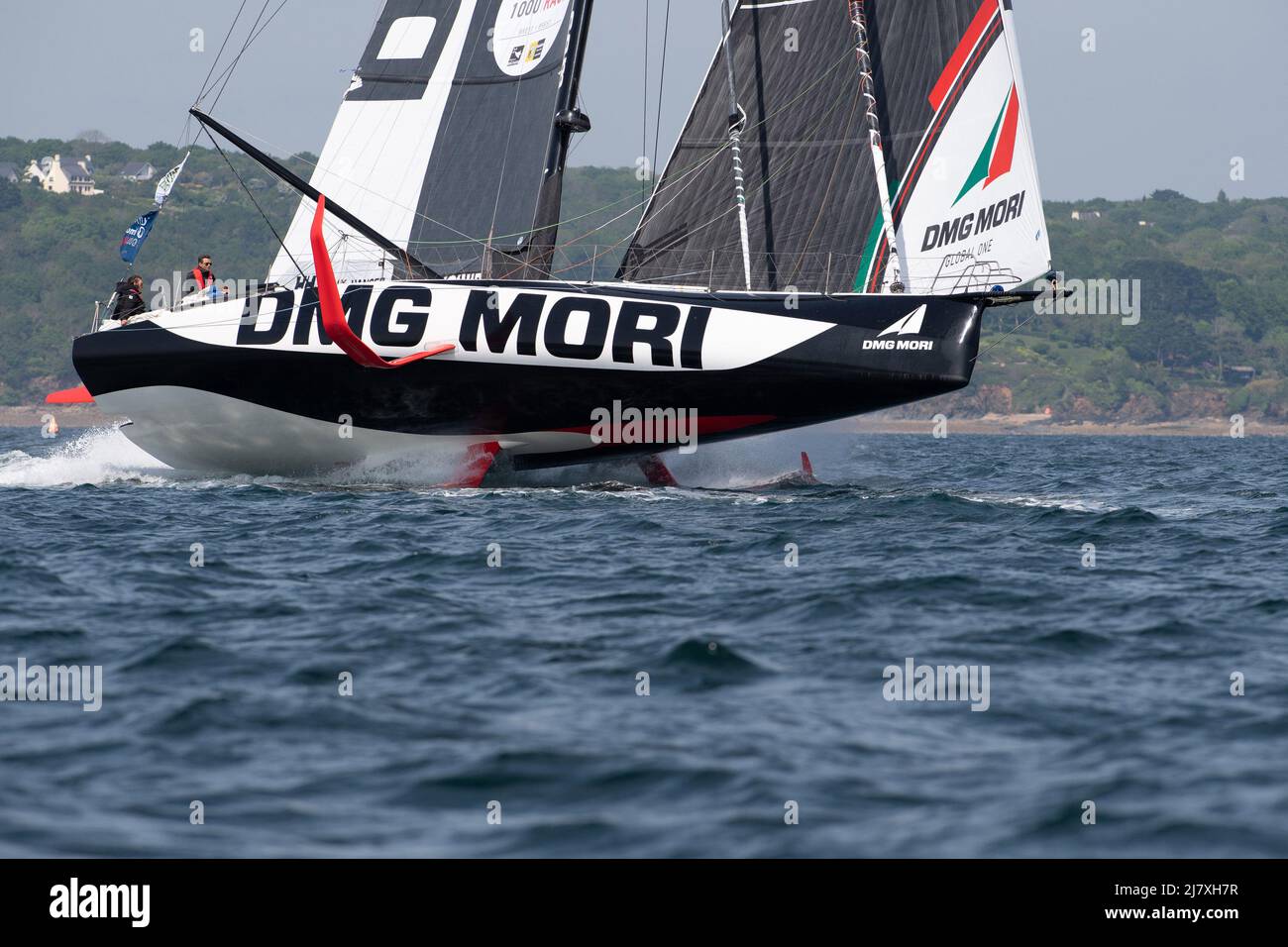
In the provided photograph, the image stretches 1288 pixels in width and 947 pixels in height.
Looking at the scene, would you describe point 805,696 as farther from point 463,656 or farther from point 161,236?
point 161,236

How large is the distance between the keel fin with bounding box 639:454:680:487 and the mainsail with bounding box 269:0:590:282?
301cm

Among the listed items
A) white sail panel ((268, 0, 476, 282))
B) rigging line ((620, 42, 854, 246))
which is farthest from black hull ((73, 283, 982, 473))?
rigging line ((620, 42, 854, 246))

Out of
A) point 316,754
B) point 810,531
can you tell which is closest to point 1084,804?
point 316,754

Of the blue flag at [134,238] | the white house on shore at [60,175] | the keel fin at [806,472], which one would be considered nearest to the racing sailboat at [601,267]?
the blue flag at [134,238]

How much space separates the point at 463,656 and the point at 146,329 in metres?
10.6

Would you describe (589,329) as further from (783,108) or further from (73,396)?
(73,396)

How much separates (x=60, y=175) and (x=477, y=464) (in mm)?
165304

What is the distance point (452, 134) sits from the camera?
58.6 feet

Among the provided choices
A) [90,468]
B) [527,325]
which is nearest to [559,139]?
[527,325]

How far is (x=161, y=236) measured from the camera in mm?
134875

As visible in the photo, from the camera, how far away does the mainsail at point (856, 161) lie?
640 inches

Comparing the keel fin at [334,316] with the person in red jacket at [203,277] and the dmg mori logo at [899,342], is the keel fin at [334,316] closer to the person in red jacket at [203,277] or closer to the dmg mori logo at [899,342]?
the person in red jacket at [203,277]

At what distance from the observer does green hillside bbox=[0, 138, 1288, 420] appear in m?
116
